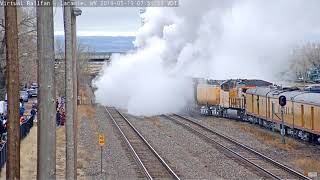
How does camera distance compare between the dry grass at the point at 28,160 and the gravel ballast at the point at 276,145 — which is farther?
the gravel ballast at the point at 276,145

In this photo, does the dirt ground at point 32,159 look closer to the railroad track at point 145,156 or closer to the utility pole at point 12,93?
the railroad track at point 145,156

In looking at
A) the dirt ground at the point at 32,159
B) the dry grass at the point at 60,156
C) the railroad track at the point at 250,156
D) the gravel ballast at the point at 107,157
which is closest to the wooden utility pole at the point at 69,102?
the dirt ground at the point at 32,159

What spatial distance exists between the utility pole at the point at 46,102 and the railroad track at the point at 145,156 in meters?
10.3

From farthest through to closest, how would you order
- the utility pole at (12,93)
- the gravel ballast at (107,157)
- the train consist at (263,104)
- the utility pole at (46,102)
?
the train consist at (263,104) → the gravel ballast at (107,157) → the utility pole at (12,93) → the utility pole at (46,102)

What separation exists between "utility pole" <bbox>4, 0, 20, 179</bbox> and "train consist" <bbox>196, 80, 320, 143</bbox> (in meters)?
16.3

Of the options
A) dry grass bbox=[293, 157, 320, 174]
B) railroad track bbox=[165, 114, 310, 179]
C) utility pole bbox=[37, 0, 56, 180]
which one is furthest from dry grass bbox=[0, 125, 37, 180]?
utility pole bbox=[37, 0, 56, 180]

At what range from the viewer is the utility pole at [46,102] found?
28.4 feet

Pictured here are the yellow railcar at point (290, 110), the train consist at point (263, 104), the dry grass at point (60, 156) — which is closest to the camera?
the dry grass at point (60, 156)

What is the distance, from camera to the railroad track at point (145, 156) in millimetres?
19859

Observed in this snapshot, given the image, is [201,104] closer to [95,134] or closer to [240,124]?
[240,124]

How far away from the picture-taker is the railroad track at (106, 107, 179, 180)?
19859 millimetres

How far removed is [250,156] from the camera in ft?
Answer: 78.4

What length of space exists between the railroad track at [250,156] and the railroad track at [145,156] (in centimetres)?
293

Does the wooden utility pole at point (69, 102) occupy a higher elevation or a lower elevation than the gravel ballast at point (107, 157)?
higher
